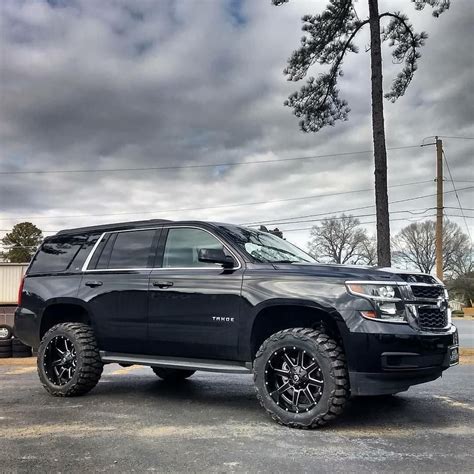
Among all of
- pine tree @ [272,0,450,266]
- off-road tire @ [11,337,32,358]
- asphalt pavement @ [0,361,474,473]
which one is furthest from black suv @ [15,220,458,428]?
pine tree @ [272,0,450,266]

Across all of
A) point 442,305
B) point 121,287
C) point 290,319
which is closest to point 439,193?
point 442,305

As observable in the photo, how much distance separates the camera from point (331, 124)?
45.6 ft

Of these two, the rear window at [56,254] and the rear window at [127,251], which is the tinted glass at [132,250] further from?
the rear window at [56,254]

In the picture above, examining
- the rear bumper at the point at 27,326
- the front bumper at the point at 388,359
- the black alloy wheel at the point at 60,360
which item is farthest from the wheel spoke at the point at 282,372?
the rear bumper at the point at 27,326

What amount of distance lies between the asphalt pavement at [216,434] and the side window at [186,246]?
4.90ft

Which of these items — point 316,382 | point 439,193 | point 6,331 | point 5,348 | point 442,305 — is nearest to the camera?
point 316,382

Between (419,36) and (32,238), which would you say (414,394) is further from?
(32,238)

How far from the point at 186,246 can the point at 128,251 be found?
2.64ft

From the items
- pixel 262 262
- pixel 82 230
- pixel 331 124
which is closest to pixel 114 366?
pixel 82 230

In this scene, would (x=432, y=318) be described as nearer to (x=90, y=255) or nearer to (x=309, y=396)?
(x=309, y=396)

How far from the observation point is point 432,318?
4746mm

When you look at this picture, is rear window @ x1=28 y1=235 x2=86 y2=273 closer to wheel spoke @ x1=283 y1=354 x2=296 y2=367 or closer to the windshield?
the windshield

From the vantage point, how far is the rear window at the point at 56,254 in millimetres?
6574

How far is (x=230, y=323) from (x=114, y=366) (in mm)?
4927
